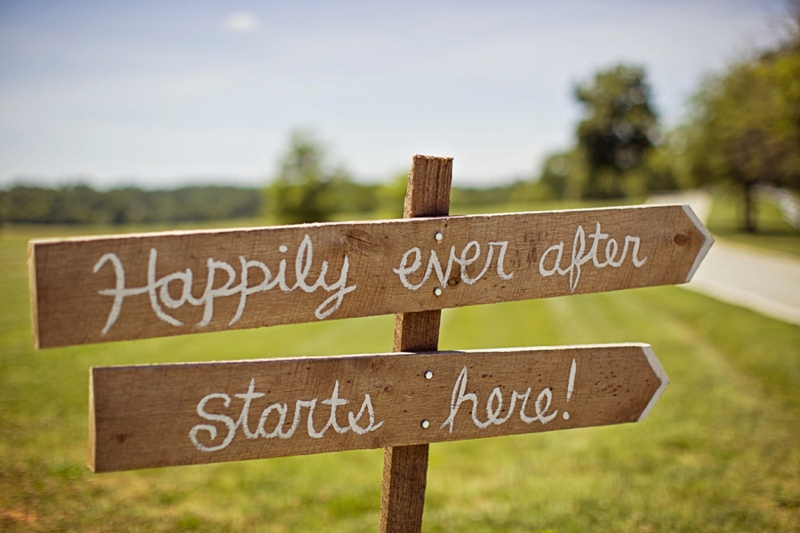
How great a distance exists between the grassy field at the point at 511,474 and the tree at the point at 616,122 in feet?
160

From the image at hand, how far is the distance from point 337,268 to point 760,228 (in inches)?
1740

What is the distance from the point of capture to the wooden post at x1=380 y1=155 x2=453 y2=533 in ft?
6.62

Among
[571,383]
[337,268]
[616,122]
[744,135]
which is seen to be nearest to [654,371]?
[571,383]

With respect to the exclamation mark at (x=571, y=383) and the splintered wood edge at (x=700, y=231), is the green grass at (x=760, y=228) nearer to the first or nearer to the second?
the splintered wood edge at (x=700, y=231)

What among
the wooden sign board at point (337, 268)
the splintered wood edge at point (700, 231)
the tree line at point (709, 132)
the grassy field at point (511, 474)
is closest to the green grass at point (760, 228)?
the tree line at point (709, 132)

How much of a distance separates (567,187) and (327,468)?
102m

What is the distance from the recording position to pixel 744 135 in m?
25.9

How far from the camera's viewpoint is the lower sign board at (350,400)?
169 centimetres

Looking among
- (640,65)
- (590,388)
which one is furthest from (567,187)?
(590,388)

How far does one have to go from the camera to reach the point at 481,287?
1.99 metres

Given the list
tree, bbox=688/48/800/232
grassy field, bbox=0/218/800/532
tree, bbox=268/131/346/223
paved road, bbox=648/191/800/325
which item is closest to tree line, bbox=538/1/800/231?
tree, bbox=688/48/800/232

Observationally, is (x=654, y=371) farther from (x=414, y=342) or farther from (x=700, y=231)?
(x=414, y=342)

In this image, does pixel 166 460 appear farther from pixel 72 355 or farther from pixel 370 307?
pixel 72 355

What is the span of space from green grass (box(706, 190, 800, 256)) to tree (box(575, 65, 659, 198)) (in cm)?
997
